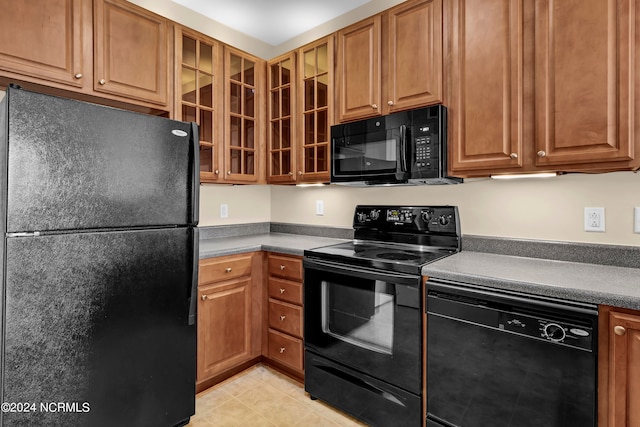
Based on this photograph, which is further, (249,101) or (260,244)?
(249,101)

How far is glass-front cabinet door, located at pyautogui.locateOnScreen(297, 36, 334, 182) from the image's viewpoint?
2441 mm

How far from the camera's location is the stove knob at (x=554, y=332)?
50.2 inches

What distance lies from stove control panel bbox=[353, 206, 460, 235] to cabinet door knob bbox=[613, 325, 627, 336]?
3.14 feet

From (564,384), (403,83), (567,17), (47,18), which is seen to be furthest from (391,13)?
(564,384)

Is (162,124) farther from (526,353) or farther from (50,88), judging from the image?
(526,353)

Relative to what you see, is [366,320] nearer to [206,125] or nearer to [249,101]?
[206,125]

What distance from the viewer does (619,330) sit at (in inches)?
46.6

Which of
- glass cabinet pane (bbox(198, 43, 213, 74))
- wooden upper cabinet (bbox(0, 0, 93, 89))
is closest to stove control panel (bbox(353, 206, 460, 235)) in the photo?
glass cabinet pane (bbox(198, 43, 213, 74))

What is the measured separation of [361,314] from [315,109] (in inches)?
59.5

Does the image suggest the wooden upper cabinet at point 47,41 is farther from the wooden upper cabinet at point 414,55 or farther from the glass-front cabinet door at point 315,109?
the wooden upper cabinet at point 414,55

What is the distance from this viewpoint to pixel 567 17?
1523 mm

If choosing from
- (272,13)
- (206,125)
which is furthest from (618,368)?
(272,13)

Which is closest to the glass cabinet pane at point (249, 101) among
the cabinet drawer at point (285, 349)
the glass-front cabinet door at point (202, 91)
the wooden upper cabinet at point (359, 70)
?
the glass-front cabinet door at point (202, 91)

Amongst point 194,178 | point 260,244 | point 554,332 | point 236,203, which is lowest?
point 554,332
